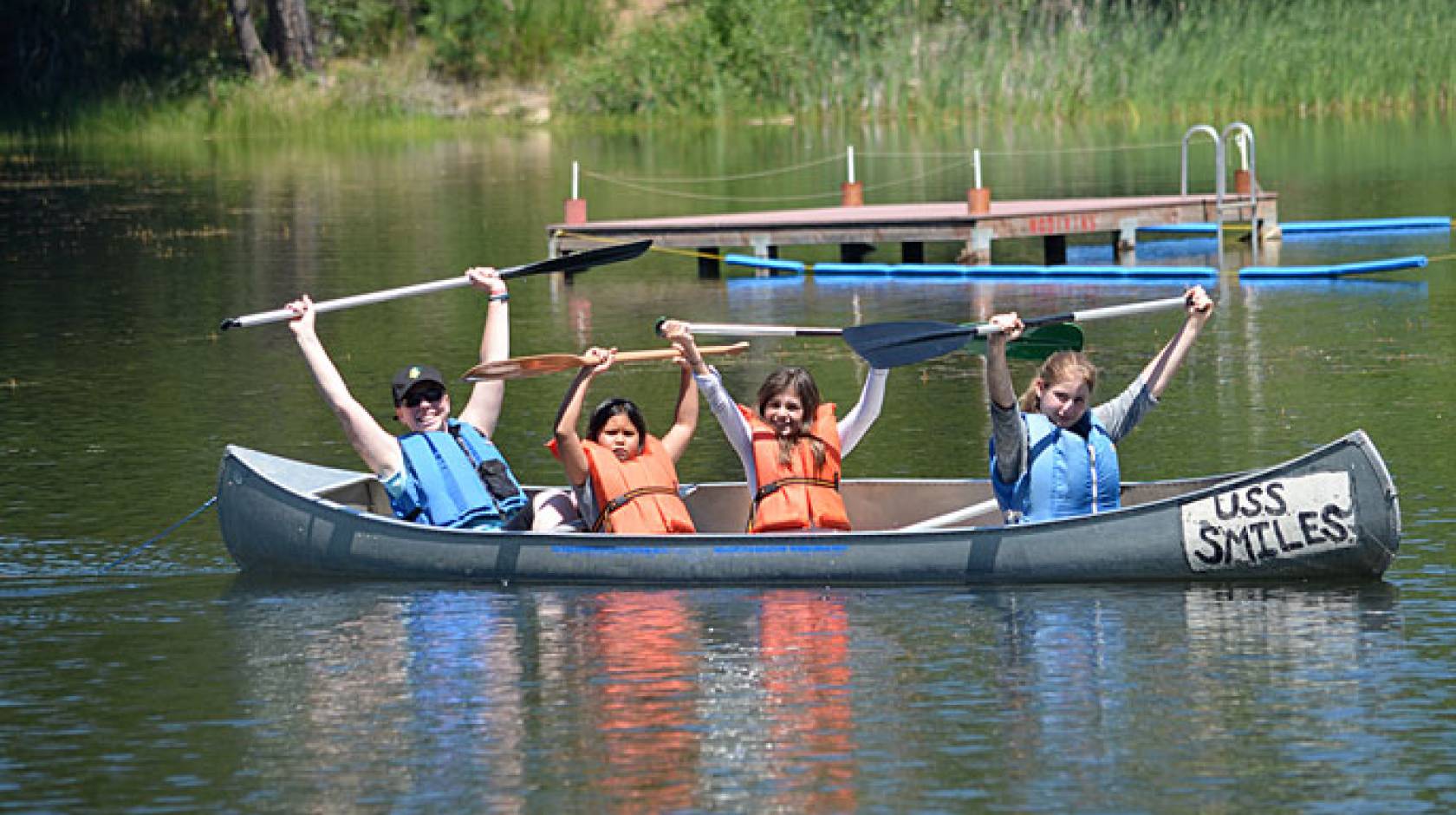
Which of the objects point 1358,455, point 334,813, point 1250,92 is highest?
point 1250,92

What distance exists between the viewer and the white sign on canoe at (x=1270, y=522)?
412 inches

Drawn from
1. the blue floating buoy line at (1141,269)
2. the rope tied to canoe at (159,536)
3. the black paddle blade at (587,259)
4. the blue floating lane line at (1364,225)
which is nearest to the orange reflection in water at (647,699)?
the black paddle blade at (587,259)

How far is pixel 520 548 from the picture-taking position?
36.8 feet

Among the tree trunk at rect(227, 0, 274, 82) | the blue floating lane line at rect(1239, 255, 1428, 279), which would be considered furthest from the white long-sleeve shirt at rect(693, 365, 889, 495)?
the tree trunk at rect(227, 0, 274, 82)

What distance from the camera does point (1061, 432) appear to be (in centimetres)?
1082

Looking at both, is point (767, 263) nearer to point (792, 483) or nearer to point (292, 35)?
point (792, 483)

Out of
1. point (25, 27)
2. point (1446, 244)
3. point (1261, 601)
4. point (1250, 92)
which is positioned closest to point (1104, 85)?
point (1250, 92)

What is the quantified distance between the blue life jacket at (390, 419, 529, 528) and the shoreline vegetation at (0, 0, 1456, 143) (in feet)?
96.3

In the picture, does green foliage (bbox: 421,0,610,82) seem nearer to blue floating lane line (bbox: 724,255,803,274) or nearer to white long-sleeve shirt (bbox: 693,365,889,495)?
blue floating lane line (bbox: 724,255,803,274)

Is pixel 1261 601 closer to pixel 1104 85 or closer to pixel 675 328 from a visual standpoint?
pixel 675 328

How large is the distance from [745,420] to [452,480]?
1.35 m

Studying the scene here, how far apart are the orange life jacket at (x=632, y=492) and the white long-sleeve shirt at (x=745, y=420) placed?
1.19 ft

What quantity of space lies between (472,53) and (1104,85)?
17878mm

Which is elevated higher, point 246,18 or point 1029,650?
point 246,18
